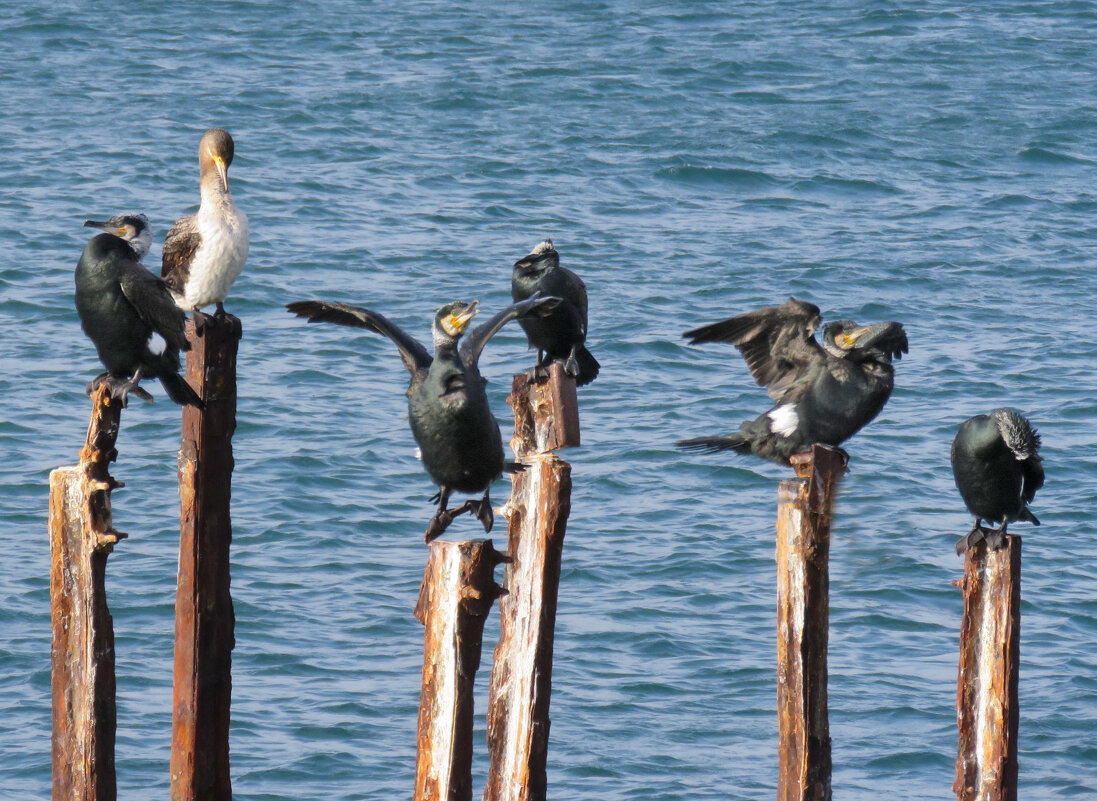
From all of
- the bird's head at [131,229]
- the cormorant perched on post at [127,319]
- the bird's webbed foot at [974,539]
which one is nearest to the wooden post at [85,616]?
the cormorant perched on post at [127,319]

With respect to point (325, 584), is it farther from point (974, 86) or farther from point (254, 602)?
point (974, 86)

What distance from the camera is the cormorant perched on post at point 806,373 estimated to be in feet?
27.1

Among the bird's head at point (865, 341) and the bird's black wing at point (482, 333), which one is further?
the bird's head at point (865, 341)

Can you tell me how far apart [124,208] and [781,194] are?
25.2 feet

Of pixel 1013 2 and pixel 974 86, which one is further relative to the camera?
pixel 1013 2

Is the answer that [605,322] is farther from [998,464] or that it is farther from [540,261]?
[998,464]

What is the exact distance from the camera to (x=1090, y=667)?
1190cm

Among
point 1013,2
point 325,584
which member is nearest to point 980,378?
point 325,584

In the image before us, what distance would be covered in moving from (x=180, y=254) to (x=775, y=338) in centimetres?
288

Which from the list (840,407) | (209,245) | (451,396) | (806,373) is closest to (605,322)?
(209,245)

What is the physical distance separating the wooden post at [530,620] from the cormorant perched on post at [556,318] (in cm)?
120

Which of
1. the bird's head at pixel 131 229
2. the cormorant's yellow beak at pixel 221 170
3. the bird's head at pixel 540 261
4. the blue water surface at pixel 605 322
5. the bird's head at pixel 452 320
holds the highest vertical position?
the cormorant's yellow beak at pixel 221 170

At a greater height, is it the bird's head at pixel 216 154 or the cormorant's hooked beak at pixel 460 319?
the bird's head at pixel 216 154

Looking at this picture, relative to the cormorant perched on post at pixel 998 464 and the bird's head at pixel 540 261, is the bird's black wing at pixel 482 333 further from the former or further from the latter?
the bird's head at pixel 540 261
